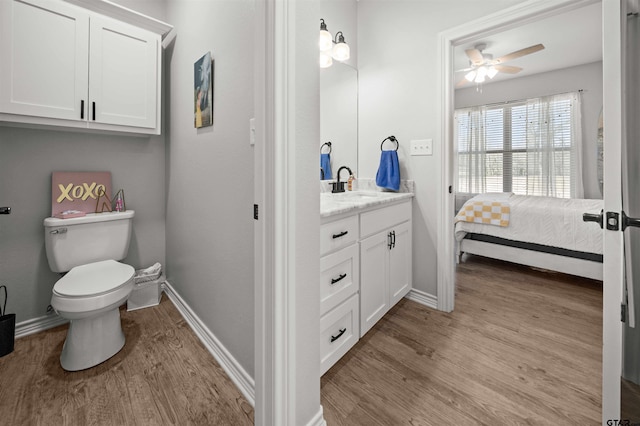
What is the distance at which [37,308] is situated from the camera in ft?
6.07

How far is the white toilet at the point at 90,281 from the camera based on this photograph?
1431 millimetres

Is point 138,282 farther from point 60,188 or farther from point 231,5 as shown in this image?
point 231,5

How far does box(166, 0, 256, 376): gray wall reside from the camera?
4.16 ft

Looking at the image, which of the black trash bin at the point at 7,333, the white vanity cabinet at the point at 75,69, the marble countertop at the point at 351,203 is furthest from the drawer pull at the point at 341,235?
the black trash bin at the point at 7,333

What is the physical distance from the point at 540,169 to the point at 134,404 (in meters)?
5.81

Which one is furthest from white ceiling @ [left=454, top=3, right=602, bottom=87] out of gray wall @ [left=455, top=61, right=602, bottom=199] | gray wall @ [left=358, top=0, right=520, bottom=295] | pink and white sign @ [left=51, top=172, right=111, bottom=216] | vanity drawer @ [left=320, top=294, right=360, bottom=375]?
pink and white sign @ [left=51, top=172, right=111, bottom=216]

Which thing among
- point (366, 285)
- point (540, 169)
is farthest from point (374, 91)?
point (540, 169)

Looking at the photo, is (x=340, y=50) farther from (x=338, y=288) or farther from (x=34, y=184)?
(x=34, y=184)

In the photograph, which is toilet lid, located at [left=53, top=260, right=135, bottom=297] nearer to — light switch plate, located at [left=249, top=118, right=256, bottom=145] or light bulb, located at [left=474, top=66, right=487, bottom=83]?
light switch plate, located at [left=249, top=118, right=256, bottom=145]

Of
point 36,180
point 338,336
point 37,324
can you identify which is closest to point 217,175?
point 338,336

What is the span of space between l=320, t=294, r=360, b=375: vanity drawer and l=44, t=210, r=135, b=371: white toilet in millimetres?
1117

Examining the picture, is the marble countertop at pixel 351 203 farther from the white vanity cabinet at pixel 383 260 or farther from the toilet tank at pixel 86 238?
the toilet tank at pixel 86 238

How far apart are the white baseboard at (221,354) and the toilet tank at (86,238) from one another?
552 mm

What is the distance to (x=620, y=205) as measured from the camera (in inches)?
Answer: 36.2
